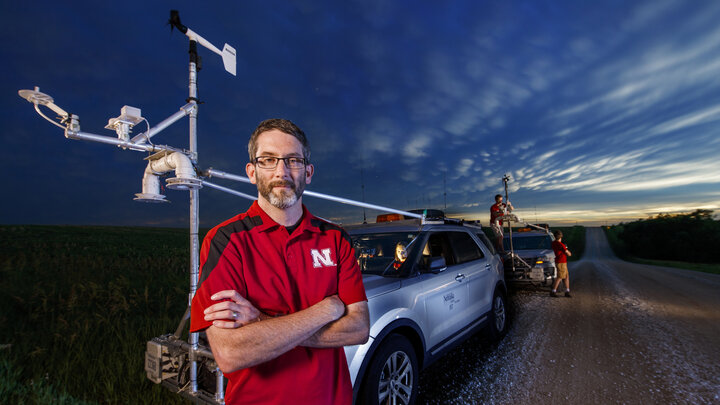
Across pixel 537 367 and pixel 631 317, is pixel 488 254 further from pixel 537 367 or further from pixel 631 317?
pixel 631 317

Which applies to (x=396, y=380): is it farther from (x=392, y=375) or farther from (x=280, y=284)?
(x=280, y=284)

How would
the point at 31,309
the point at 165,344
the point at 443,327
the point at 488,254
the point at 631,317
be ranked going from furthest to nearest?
the point at 631,317, the point at 488,254, the point at 31,309, the point at 443,327, the point at 165,344

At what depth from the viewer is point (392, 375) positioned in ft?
9.31

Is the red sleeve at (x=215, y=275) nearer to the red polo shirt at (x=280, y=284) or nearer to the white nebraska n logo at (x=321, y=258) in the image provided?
the red polo shirt at (x=280, y=284)

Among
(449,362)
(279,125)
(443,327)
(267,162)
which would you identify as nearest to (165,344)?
(267,162)

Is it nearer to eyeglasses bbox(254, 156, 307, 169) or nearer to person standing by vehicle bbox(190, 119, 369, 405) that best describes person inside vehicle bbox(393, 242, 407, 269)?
person standing by vehicle bbox(190, 119, 369, 405)

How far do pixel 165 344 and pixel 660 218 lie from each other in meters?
85.0

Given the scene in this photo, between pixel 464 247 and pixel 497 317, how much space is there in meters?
1.50

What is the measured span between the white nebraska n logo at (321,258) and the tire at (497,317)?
168 inches

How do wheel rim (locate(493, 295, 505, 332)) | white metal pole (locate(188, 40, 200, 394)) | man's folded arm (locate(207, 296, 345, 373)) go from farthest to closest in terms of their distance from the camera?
wheel rim (locate(493, 295, 505, 332)) → white metal pole (locate(188, 40, 200, 394)) → man's folded arm (locate(207, 296, 345, 373))

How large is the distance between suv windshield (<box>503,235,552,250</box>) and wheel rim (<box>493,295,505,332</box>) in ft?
20.0

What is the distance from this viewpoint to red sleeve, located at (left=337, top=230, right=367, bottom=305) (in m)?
1.64

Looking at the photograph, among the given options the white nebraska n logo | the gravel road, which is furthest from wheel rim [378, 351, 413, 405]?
the white nebraska n logo

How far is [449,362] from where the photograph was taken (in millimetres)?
4477
